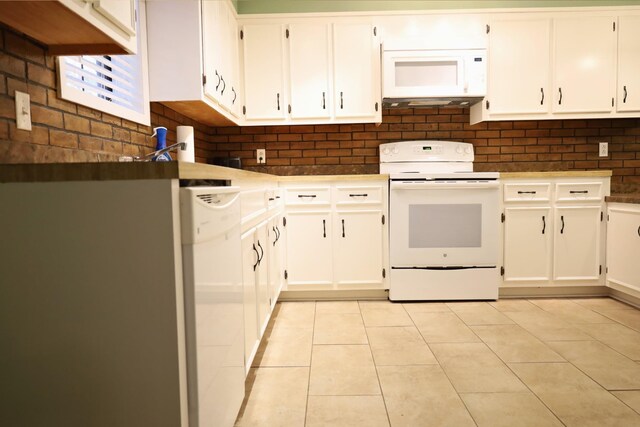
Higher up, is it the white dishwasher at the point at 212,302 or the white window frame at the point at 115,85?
the white window frame at the point at 115,85

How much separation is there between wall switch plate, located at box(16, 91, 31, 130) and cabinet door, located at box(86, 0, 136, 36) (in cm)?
39

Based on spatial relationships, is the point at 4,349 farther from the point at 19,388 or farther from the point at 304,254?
the point at 304,254

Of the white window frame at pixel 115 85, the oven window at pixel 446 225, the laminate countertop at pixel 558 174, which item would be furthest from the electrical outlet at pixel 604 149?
the white window frame at pixel 115 85

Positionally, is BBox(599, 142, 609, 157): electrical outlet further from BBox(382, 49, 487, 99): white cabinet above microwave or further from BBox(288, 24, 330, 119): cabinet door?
BBox(288, 24, 330, 119): cabinet door

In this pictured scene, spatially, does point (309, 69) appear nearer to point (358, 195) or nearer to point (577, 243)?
point (358, 195)

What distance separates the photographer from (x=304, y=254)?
3.24m

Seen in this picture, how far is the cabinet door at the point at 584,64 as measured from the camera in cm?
330

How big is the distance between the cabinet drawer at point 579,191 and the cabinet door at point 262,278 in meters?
2.36

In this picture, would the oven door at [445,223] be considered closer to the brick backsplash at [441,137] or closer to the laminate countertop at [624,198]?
the brick backsplash at [441,137]

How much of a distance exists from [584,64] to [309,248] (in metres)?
2.67

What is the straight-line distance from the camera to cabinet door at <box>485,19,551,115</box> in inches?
130

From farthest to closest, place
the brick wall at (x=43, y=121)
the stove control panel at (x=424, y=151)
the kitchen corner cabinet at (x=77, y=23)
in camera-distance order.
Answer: the stove control panel at (x=424, y=151)
the brick wall at (x=43, y=121)
the kitchen corner cabinet at (x=77, y=23)

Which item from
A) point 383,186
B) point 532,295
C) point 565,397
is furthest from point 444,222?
point 565,397

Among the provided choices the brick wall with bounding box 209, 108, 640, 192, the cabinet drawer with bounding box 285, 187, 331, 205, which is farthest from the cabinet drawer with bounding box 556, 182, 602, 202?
the cabinet drawer with bounding box 285, 187, 331, 205
